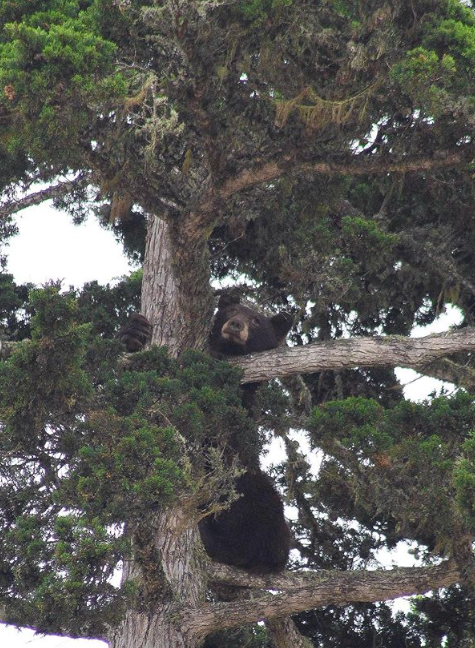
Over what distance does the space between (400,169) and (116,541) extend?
2.82 metres

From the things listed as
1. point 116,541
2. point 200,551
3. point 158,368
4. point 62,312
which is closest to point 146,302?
point 158,368

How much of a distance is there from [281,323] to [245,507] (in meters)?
1.66

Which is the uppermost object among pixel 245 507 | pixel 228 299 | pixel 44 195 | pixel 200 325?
pixel 44 195

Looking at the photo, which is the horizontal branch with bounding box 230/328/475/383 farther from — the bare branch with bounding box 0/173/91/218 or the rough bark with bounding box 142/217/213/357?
the bare branch with bounding box 0/173/91/218

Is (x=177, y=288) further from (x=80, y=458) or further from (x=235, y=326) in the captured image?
(x=80, y=458)

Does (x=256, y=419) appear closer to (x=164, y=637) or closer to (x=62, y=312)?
(x=164, y=637)

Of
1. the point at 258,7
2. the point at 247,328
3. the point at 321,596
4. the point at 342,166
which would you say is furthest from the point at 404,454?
the point at 258,7

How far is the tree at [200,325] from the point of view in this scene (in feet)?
19.9

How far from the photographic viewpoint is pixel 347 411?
7219 millimetres

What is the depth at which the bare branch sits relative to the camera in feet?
30.2

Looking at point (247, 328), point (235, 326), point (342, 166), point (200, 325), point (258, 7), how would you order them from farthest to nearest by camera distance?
point (247, 328) → point (235, 326) → point (200, 325) → point (342, 166) → point (258, 7)

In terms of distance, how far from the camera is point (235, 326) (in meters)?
8.68

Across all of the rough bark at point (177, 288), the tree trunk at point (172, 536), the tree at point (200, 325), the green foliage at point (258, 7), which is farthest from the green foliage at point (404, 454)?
the green foliage at point (258, 7)

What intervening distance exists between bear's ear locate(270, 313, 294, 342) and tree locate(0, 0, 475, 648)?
111cm
